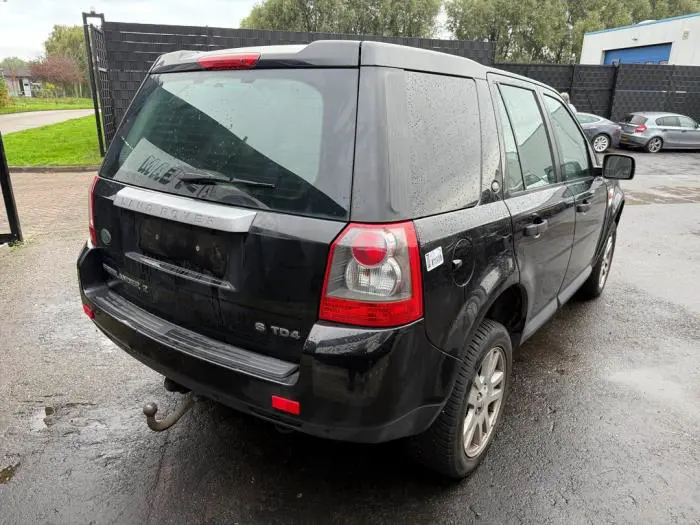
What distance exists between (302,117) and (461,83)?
793 mm

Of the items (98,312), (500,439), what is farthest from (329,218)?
(500,439)

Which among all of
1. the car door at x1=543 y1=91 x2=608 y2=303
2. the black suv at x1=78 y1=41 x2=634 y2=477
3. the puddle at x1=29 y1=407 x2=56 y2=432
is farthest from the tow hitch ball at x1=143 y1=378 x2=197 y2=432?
the car door at x1=543 y1=91 x2=608 y2=303

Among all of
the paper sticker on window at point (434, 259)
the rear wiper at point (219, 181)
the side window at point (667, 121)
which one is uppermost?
the rear wiper at point (219, 181)

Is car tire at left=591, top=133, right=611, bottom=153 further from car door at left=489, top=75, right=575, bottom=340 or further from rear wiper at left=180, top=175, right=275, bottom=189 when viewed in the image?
rear wiper at left=180, top=175, right=275, bottom=189

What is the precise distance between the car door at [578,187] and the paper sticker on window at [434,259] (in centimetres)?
168

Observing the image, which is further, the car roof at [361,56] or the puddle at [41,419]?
the puddle at [41,419]

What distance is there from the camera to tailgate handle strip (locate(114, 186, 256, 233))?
1910mm

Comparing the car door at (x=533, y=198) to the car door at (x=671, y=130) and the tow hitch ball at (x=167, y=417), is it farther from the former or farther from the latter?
the car door at (x=671, y=130)

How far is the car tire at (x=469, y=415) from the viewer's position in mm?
2178

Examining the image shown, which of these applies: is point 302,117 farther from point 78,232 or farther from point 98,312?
point 78,232

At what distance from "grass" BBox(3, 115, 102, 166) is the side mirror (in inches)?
456

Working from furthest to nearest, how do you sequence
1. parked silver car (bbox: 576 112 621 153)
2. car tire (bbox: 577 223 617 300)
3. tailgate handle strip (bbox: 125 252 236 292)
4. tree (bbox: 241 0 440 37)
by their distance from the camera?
tree (bbox: 241 0 440 37)
parked silver car (bbox: 576 112 621 153)
car tire (bbox: 577 223 617 300)
tailgate handle strip (bbox: 125 252 236 292)

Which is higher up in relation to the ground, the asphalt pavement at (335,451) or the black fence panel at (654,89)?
the black fence panel at (654,89)

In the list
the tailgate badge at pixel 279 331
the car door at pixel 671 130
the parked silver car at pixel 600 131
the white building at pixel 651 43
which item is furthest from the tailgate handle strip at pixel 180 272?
the white building at pixel 651 43
